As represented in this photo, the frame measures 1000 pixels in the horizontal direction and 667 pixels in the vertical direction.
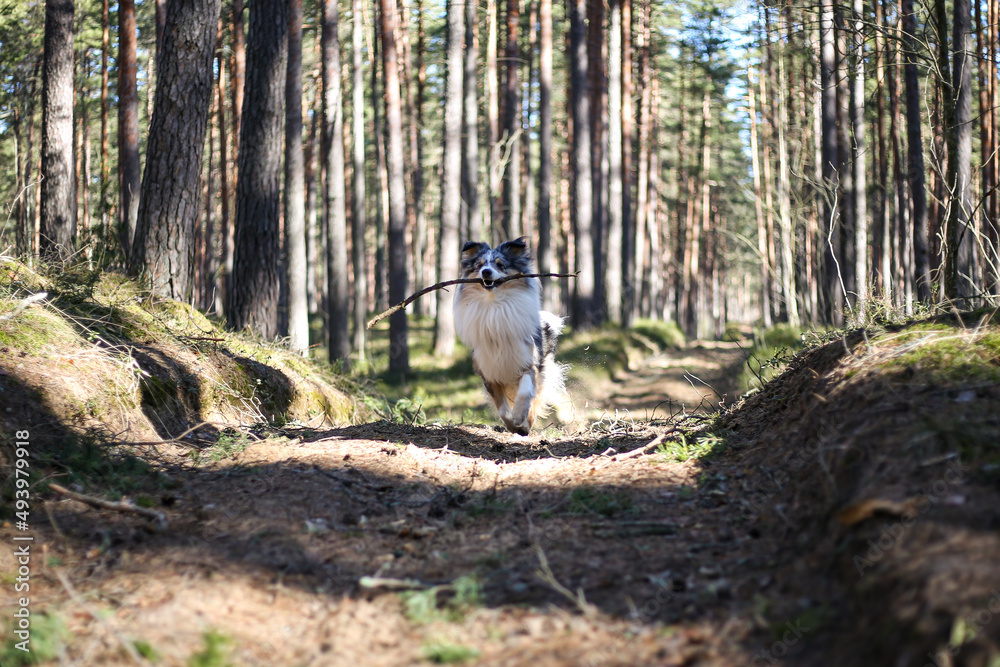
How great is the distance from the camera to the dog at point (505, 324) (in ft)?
25.6

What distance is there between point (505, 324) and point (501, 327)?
0.18 feet

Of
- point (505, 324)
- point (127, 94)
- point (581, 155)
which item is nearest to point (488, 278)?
point (505, 324)

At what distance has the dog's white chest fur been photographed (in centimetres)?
788

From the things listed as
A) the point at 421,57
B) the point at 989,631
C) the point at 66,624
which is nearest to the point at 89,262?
the point at 66,624

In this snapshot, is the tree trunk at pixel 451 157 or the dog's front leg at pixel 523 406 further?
the tree trunk at pixel 451 157

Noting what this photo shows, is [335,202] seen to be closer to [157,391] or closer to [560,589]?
[157,391]

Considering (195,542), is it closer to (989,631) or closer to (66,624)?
(66,624)

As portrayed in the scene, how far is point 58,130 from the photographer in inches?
439

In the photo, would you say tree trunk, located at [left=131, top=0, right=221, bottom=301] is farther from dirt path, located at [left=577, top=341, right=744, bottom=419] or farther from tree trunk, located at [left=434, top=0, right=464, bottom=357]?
tree trunk, located at [left=434, top=0, right=464, bottom=357]

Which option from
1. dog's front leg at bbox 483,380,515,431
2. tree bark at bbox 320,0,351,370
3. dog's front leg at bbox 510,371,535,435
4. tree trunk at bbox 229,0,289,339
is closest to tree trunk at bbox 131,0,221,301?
tree trunk at bbox 229,0,289,339

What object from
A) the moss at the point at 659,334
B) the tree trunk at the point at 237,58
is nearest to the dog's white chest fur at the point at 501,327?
the tree trunk at the point at 237,58

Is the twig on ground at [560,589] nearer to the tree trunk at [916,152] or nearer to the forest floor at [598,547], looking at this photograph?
the forest floor at [598,547]

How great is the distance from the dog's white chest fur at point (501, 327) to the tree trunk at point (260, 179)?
3.65m

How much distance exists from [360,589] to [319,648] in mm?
536
